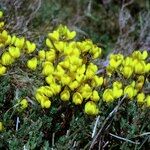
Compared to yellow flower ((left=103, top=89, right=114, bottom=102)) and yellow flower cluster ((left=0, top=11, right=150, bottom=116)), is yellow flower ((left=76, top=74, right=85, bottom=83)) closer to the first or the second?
yellow flower cluster ((left=0, top=11, right=150, bottom=116))

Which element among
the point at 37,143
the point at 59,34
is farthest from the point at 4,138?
the point at 59,34

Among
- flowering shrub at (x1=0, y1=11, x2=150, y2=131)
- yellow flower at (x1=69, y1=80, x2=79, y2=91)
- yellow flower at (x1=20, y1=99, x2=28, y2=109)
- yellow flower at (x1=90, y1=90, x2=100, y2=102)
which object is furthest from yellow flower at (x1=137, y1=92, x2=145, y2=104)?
yellow flower at (x1=20, y1=99, x2=28, y2=109)

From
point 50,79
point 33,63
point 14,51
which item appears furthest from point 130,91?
point 14,51

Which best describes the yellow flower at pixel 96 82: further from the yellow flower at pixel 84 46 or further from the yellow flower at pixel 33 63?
the yellow flower at pixel 33 63

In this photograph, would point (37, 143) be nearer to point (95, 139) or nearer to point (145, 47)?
point (95, 139)

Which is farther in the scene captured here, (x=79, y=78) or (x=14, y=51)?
(x=14, y=51)

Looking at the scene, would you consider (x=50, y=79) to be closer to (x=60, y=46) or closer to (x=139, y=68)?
(x=60, y=46)
